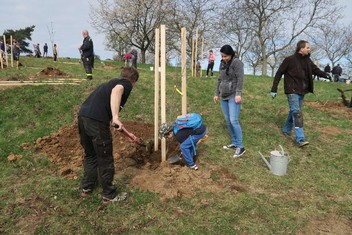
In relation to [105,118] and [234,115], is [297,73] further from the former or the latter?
[105,118]

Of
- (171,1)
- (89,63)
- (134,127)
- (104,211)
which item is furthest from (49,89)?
(171,1)

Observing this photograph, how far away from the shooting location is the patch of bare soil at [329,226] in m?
3.50

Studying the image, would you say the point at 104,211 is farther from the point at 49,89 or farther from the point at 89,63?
the point at 89,63

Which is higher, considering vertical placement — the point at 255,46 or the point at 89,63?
the point at 255,46

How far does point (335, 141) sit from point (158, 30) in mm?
4751

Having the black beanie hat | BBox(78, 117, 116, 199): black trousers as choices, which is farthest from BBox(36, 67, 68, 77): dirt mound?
BBox(78, 117, 116, 199): black trousers

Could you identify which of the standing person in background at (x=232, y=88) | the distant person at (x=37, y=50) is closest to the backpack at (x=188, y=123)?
the standing person in background at (x=232, y=88)

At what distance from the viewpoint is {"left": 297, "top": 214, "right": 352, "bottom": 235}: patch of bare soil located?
3501 millimetres

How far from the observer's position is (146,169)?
4844mm

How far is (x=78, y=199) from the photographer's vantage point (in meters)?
3.97

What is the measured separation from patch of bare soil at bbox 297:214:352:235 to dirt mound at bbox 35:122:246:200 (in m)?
1.03

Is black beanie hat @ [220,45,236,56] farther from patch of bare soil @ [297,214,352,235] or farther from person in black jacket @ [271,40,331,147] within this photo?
patch of bare soil @ [297,214,352,235]

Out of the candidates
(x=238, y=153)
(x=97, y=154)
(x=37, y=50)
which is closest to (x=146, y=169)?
(x=97, y=154)

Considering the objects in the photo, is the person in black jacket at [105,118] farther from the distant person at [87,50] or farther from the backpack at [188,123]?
the distant person at [87,50]
